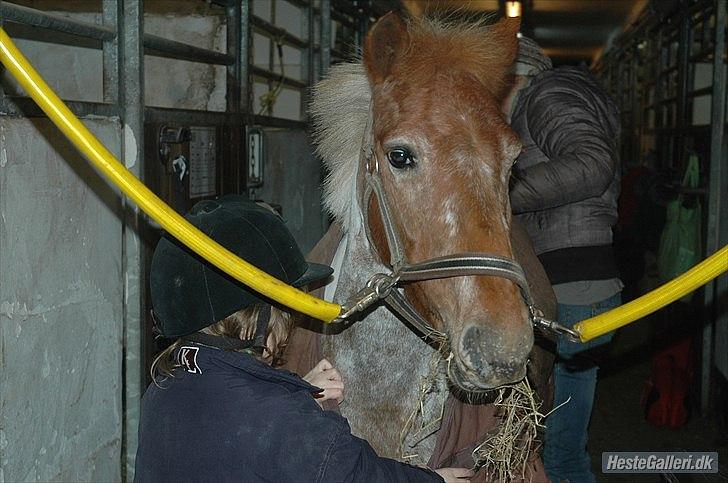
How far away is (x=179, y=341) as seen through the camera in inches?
62.0

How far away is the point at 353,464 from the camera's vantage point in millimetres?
1375

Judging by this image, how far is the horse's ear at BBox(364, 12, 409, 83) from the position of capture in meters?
2.01

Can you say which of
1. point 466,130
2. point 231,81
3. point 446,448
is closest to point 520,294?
point 466,130

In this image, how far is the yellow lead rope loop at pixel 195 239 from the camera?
1561 mm

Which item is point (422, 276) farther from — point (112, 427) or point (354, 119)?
point (112, 427)

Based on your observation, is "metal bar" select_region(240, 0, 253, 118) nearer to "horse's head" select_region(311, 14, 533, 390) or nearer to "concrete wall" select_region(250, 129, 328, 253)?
"concrete wall" select_region(250, 129, 328, 253)

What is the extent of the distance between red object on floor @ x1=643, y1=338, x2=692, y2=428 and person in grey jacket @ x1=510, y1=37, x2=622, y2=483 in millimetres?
2155

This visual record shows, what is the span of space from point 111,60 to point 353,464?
178cm

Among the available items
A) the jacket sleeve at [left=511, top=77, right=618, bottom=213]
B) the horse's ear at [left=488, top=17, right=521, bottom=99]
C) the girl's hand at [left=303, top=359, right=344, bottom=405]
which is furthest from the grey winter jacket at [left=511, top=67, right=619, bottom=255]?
the girl's hand at [left=303, top=359, right=344, bottom=405]

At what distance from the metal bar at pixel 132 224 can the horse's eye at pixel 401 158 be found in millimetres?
1088

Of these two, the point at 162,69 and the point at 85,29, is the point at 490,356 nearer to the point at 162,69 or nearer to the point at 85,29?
the point at 85,29

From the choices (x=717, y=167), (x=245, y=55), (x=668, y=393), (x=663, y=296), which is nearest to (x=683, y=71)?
(x=717, y=167)

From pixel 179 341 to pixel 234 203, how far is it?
311 millimetres

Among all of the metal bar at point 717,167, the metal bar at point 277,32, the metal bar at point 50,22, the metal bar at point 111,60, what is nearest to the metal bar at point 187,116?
the metal bar at point 111,60
